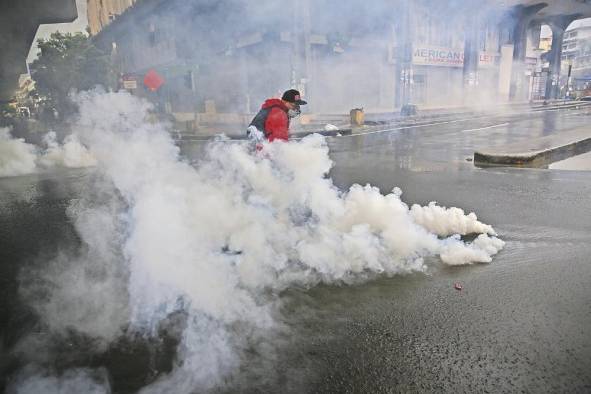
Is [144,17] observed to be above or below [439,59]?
below

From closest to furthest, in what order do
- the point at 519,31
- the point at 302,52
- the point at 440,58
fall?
the point at 302,52
the point at 519,31
the point at 440,58

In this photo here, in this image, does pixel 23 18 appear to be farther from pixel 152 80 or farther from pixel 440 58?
pixel 440 58

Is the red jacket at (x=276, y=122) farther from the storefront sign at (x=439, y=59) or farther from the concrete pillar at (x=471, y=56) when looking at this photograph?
the storefront sign at (x=439, y=59)

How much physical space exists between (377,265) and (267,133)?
4.66 feet

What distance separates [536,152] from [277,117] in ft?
20.5

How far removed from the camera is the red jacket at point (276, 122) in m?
3.40

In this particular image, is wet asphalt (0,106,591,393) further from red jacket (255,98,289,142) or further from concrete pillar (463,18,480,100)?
concrete pillar (463,18,480,100)

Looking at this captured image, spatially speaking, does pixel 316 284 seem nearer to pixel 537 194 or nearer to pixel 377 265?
pixel 377 265

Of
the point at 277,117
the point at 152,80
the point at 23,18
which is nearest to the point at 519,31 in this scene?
the point at 152,80

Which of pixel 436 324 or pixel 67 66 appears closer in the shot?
pixel 436 324

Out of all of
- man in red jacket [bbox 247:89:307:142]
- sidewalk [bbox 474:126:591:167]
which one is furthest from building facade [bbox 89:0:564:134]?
man in red jacket [bbox 247:89:307:142]

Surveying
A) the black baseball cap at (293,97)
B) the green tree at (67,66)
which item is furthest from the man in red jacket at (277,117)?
the green tree at (67,66)

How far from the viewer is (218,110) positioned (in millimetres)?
18203

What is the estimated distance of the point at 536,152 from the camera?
24.8 feet
